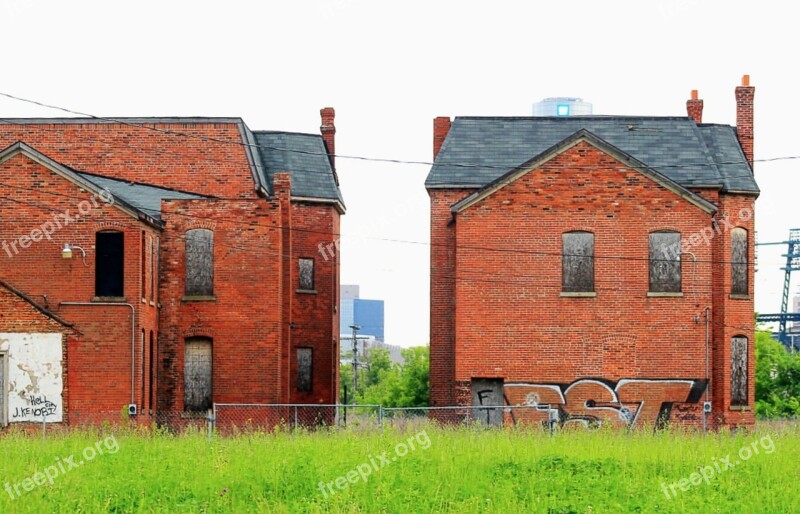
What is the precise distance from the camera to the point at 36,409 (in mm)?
35875

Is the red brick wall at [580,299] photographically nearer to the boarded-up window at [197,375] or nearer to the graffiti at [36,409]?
the boarded-up window at [197,375]

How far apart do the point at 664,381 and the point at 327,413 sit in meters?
12.1

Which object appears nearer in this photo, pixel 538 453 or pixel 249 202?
pixel 538 453

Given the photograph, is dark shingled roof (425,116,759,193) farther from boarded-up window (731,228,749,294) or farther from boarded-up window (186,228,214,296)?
boarded-up window (186,228,214,296)

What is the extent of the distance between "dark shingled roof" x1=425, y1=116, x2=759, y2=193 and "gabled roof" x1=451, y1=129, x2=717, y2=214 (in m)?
2.80

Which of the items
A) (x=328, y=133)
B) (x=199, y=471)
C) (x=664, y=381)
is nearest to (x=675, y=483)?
(x=199, y=471)

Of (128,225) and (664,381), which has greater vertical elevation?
(128,225)

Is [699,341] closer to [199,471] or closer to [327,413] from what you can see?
[327,413]

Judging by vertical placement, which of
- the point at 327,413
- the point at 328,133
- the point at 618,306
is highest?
the point at 328,133

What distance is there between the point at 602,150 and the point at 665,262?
371 centimetres

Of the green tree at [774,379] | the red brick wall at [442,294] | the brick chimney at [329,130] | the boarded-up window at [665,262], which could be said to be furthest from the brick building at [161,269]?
the green tree at [774,379]

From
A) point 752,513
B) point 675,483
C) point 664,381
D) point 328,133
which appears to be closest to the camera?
point 752,513

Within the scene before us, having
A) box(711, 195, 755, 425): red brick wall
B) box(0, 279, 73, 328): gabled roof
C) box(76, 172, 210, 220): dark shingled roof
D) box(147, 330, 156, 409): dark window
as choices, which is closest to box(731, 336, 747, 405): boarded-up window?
box(711, 195, 755, 425): red brick wall

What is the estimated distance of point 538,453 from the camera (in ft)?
87.2
